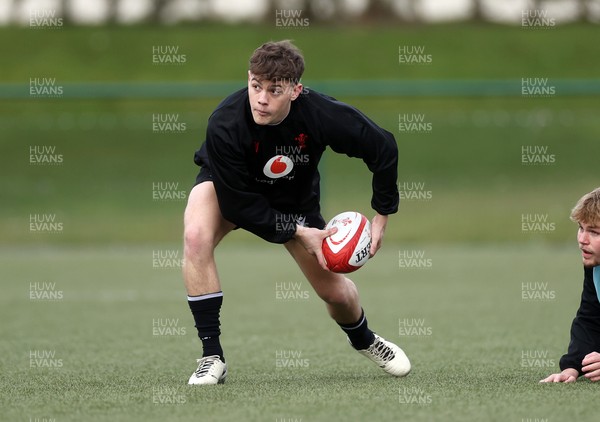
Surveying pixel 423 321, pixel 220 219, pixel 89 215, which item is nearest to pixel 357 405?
pixel 220 219

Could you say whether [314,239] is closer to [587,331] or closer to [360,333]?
[360,333]

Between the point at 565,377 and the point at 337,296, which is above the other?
the point at 337,296

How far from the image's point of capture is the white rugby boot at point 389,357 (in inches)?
230

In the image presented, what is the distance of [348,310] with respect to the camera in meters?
5.93

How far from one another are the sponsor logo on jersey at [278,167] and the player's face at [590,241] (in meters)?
1.50

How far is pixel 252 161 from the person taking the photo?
5543 millimetres

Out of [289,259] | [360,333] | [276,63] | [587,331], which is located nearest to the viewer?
[276,63]

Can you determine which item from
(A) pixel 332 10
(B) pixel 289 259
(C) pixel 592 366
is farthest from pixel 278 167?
(A) pixel 332 10

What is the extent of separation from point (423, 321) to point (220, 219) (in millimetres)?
3041

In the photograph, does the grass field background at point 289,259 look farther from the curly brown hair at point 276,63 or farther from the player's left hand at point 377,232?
the curly brown hair at point 276,63

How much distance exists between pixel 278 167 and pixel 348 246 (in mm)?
548

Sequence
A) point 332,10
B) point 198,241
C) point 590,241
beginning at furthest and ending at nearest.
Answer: point 332,10, point 198,241, point 590,241

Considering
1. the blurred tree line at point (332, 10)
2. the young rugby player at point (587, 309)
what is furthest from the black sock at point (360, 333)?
the blurred tree line at point (332, 10)

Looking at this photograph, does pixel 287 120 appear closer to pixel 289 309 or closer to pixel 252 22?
pixel 289 309
